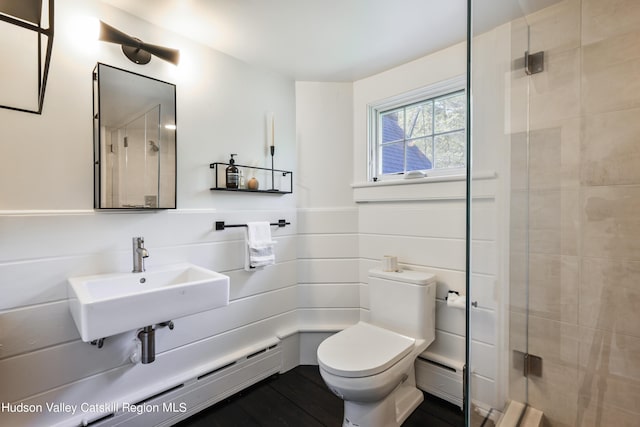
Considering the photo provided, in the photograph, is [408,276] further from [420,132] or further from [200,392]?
[200,392]

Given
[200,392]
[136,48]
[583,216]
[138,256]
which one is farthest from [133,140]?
[583,216]

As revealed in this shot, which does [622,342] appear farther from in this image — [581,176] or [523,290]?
[581,176]

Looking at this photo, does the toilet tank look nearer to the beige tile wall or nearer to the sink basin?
the beige tile wall

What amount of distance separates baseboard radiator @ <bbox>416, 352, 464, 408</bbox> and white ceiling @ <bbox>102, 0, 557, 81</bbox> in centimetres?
179

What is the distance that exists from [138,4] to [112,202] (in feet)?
3.20

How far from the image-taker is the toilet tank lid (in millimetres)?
1729

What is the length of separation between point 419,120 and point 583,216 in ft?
3.74

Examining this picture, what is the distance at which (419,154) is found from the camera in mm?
2080

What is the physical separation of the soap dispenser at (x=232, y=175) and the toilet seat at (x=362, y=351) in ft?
3.53

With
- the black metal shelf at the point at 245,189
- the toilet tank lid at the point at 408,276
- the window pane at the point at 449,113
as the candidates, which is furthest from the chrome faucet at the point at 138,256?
the window pane at the point at 449,113

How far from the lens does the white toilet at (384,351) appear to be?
4.48 ft

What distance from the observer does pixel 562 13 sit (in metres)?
1.32

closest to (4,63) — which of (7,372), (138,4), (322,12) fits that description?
(138,4)

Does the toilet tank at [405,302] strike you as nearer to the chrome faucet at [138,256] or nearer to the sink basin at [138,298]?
the sink basin at [138,298]
